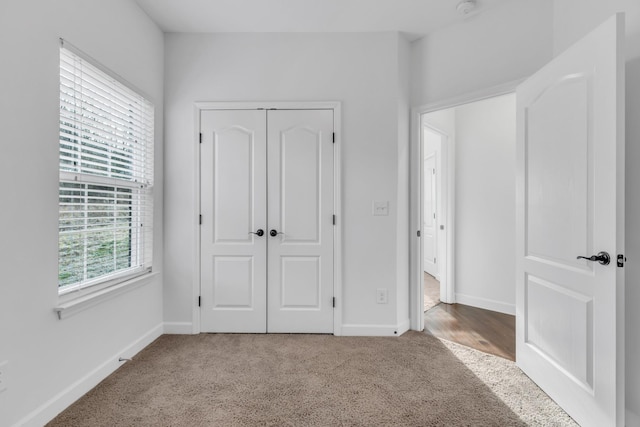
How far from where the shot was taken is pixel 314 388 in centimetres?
199

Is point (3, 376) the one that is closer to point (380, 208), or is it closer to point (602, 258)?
point (380, 208)

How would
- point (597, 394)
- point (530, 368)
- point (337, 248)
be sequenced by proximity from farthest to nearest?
point (337, 248) < point (530, 368) < point (597, 394)

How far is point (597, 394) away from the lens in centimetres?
155

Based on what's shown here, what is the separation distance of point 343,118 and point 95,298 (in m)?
2.29

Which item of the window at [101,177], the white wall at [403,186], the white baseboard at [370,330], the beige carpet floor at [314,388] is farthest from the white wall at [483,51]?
the window at [101,177]

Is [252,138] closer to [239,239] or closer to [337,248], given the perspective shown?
[239,239]

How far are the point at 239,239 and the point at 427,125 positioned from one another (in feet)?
7.58

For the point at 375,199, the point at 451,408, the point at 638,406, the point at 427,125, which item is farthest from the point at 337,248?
the point at 638,406

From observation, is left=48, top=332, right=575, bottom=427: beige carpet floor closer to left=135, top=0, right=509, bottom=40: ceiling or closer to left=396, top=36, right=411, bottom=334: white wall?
left=396, top=36, right=411, bottom=334: white wall

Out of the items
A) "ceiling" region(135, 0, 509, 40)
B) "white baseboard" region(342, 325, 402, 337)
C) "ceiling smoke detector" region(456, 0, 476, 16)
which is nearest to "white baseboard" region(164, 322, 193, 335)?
"white baseboard" region(342, 325, 402, 337)

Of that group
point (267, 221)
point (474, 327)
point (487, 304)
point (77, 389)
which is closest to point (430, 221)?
point (487, 304)

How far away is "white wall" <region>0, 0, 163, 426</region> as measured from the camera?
4.87ft

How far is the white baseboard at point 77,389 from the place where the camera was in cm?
162

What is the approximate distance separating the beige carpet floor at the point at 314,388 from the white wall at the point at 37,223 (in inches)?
8.8
